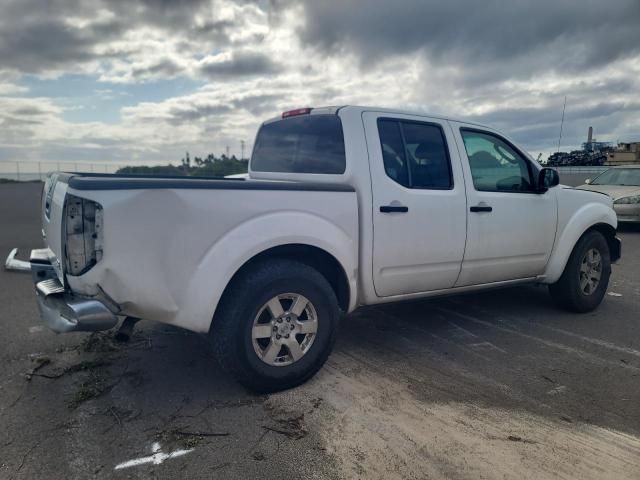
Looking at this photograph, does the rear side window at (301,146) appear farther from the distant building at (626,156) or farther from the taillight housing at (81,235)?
the distant building at (626,156)

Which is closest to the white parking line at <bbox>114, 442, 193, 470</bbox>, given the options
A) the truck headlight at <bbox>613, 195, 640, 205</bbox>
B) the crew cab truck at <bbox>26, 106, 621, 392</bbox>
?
the crew cab truck at <bbox>26, 106, 621, 392</bbox>

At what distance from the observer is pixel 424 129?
159 inches

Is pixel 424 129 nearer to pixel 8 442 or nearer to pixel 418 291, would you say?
pixel 418 291

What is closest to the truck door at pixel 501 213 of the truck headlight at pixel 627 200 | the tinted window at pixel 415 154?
the tinted window at pixel 415 154

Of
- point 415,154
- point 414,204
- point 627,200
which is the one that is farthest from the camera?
point 627,200

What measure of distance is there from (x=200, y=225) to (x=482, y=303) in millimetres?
3831

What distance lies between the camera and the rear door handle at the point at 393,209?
3600mm

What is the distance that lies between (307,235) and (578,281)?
11.1 feet

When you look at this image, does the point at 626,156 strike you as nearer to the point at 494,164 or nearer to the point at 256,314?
the point at 494,164

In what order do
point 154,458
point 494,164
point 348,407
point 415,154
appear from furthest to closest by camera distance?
point 494,164
point 415,154
point 348,407
point 154,458

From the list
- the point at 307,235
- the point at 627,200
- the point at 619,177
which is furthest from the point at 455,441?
the point at 619,177

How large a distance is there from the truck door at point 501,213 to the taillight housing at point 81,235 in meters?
2.87

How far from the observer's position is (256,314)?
10.0ft

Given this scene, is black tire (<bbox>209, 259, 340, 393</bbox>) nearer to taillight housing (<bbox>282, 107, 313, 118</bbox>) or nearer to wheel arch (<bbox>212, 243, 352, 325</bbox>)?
wheel arch (<bbox>212, 243, 352, 325</bbox>)
